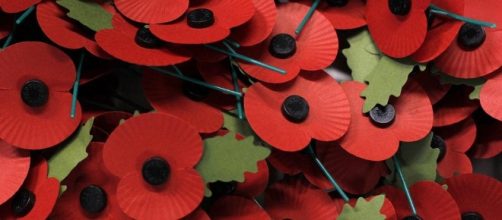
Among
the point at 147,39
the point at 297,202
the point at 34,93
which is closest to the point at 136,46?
the point at 147,39

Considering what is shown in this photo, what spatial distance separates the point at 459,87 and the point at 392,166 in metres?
0.15

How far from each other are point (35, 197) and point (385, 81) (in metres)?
0.42

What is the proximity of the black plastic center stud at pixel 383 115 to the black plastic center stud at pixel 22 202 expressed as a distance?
40 cm

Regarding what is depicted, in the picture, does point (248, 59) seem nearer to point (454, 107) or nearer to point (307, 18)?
point (307, 18)

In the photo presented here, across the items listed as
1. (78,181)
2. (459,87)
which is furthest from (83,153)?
(459,87)

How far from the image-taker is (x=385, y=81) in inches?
30.0

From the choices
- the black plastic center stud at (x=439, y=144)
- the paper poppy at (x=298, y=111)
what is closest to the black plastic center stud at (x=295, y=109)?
the paper poppy at (x=298, y=111)

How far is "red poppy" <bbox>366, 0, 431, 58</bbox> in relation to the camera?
721mm

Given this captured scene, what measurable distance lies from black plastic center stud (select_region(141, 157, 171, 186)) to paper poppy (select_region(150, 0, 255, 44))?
0.43 ft

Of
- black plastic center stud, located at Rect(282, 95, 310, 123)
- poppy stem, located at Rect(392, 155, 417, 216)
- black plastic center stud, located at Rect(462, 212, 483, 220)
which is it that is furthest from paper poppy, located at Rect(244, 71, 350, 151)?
black plastic center stud, located at Rect(462, 212, 483, 220)

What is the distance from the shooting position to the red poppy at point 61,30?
0.68 meters

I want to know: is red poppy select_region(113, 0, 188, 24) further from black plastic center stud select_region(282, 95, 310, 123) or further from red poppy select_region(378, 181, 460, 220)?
red poppy select_region(378, 181, 460, 220)

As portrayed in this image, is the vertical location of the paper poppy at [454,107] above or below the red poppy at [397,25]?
below

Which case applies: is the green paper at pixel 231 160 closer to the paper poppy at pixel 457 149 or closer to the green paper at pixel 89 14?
the green paper at pixel 89 14
